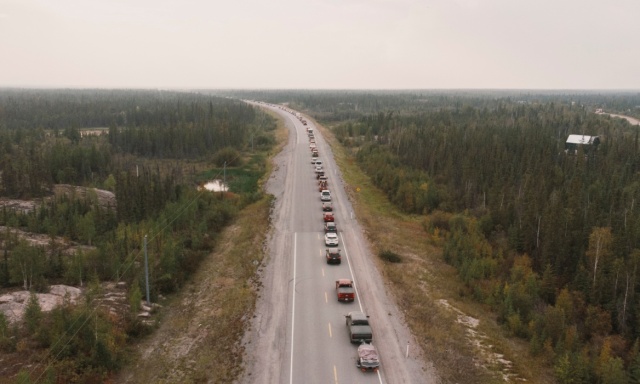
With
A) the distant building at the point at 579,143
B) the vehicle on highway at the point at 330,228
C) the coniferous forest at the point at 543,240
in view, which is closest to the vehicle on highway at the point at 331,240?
the vehicle on highway at the point at 330,228

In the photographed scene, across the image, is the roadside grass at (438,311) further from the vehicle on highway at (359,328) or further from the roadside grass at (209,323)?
the roadside grass at (209,323)

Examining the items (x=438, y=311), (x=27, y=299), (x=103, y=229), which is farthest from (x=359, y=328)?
(x=103, y=229)

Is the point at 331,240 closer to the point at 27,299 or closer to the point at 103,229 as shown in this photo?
the point at 27,299

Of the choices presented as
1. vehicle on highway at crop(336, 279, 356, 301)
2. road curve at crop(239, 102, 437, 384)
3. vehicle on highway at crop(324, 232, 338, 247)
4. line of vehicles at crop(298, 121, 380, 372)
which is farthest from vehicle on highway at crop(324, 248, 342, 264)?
vehicle on highway at crop(336, 279, 356, 301)

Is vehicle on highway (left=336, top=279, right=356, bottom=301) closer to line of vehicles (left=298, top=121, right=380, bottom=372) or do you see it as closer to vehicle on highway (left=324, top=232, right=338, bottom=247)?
line of vehicles (left=298, top=121, right=380, bottom=372)

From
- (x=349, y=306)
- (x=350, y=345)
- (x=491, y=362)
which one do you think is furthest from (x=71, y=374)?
(x=491, y=362)

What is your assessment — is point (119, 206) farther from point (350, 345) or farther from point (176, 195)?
point (350, 345)
